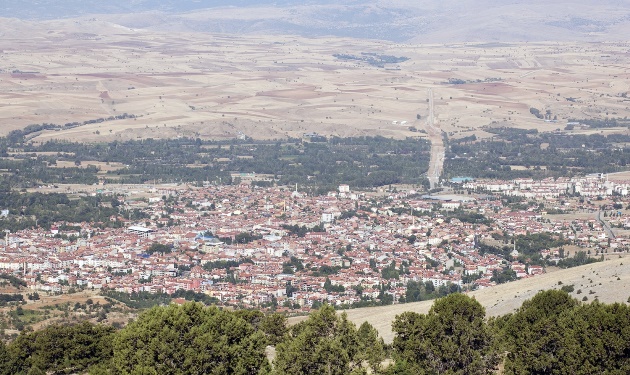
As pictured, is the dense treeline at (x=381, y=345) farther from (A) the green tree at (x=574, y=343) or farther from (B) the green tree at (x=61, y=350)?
(B) the green tree at (x=61, y=350)

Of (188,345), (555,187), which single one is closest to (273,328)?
(188,345)

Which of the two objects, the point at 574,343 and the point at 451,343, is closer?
the point at 574,343

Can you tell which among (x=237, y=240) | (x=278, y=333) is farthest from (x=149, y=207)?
(x=278, y=333)

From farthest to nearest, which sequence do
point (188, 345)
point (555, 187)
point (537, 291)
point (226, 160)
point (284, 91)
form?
point (284, 91) < point (226, 160) < point (555, 187) < point (537, 291) < point (188, 345)

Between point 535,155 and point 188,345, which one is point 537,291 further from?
point 535,155

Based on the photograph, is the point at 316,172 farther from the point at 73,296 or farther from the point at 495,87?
the point at 495,87

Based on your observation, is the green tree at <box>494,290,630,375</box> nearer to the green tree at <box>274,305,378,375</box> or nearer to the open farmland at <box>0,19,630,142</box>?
the green tree at <box>274,305,378,375</box>
